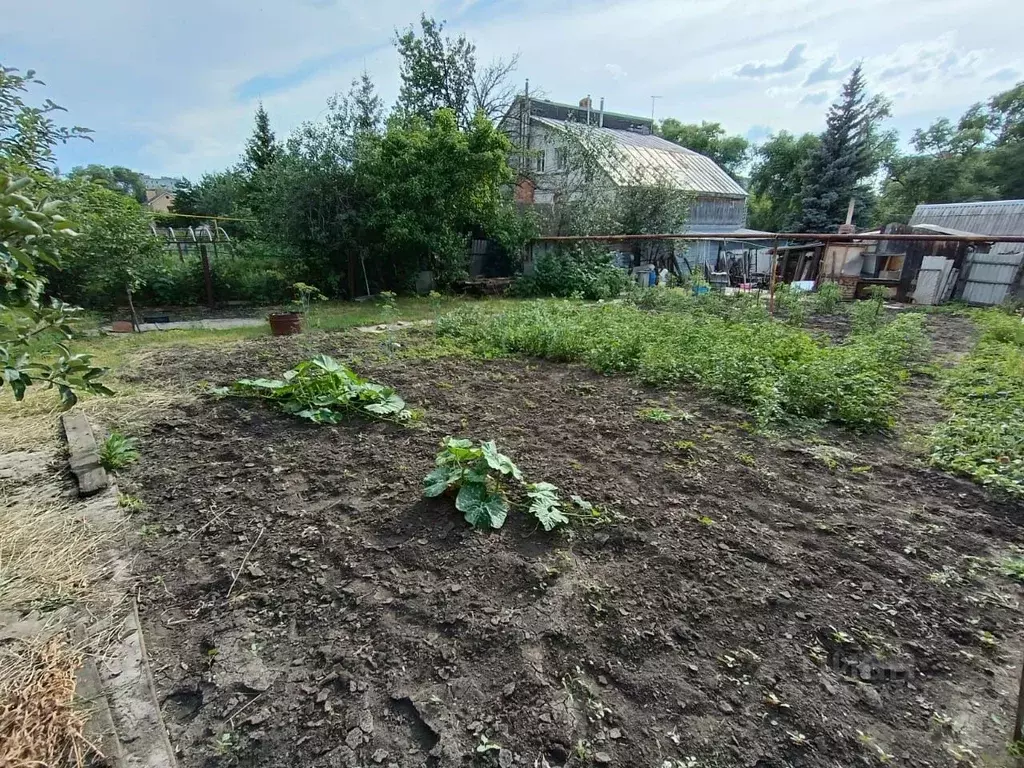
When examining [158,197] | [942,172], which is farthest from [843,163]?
[158,197]

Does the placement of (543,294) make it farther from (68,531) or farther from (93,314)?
(68,531)

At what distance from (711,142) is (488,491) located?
4352 centimetres

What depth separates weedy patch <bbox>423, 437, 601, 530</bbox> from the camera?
7.64 ft

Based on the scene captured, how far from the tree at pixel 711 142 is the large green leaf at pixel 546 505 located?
42355 millimetres

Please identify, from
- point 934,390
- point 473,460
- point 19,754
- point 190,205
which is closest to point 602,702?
point 473,460

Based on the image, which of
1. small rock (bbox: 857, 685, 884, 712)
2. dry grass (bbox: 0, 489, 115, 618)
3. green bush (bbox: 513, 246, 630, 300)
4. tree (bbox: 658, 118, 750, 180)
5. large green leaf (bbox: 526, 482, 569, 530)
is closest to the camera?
small rock (bbox: 857, 685, 884, 712)

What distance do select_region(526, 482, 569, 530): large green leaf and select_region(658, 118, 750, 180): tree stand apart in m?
42.4

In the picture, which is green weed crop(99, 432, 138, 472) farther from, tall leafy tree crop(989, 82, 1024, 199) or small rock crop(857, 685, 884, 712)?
tall leafy tree crop(989, 82, 1024, 199)

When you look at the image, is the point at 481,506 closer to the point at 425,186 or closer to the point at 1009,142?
the point at 425,186

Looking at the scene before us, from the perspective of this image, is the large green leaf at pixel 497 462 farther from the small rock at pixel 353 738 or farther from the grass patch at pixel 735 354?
the grass patch at pixel 735 354

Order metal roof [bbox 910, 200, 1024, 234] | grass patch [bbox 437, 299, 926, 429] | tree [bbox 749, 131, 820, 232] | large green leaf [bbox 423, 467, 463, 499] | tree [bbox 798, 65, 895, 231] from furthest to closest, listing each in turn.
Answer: tree [bbox 749, 131, 820, 232] → tree [bbox 798, 65, 895, 231] → metal roof [bbox 910, 200, 1024, 234] → grass patch [bbox 437, 299, 926, 429] → large green leaf [bbox 423, 467, 463, 499]

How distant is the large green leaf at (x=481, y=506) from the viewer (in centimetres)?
231

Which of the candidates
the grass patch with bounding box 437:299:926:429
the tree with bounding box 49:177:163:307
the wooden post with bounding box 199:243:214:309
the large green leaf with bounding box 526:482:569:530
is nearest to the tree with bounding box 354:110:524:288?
the wooden post with bounding box 199:243:214:309

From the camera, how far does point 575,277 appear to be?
11.0 metres
